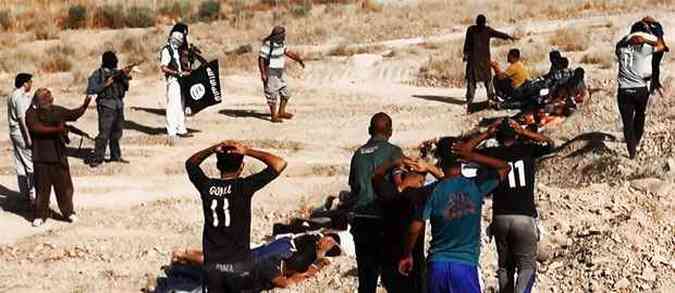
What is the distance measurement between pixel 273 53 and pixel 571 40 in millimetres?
9615

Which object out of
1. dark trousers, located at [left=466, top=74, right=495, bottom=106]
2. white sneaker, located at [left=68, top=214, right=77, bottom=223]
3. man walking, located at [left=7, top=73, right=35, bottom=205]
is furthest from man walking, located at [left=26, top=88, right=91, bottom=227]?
dark trousers, located at [left=466, top=74, right=495, bottom=106]

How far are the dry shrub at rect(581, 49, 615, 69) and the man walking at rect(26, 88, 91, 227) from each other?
38.8 feet

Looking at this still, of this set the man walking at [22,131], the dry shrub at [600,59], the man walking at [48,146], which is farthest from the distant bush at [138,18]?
the man walking at [48,146]

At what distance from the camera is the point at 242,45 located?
93.9 feet

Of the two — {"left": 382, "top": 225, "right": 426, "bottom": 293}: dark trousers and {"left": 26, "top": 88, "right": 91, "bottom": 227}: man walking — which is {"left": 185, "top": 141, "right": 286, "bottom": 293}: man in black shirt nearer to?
{"left": 382, "top": 225, "right": 426, "bottom": 293}: dark trousers

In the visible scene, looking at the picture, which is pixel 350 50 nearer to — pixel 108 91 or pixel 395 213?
pixel 108 91

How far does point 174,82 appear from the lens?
51.5ft

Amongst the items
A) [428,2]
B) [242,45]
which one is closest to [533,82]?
[242,45]

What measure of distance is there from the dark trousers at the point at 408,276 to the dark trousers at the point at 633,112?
5129 mm

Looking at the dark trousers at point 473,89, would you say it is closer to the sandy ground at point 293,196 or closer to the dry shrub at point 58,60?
the sandy ground at point 293,196

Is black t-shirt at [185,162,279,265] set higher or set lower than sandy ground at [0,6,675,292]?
higher

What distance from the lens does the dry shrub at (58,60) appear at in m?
25.6

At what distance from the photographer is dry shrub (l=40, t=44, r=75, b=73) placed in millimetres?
25578

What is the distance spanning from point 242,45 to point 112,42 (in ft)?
12.3
